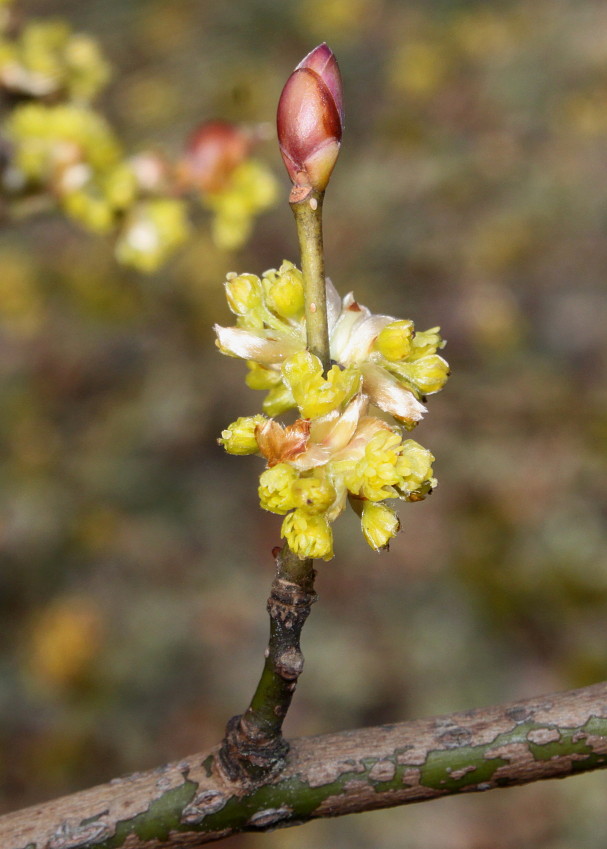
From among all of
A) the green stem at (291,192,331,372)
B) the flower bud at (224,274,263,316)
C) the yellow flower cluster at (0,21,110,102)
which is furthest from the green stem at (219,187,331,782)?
the yellow flower cluster at (0,21,110,102)

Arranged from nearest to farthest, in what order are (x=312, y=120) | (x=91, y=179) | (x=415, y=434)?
(x=312, y=120)
(x=91, y=179)
(x=415, y=434)

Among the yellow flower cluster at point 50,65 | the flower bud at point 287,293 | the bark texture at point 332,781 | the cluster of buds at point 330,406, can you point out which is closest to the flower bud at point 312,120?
the cluster of buds at point 330,406

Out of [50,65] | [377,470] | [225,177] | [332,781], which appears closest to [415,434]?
[225,177]

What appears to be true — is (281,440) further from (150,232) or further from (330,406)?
(150,232)

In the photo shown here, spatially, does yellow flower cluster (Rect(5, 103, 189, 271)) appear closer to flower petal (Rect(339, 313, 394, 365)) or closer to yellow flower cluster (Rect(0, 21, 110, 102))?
yellow flower cluster (Rect(0, 21, 110, 102))

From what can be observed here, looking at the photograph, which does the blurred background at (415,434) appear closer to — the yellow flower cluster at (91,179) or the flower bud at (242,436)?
the yellow flower cluster at (91,179)

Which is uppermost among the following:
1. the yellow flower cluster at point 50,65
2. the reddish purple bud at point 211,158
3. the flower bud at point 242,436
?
the yellow flower cluster at point 50,65

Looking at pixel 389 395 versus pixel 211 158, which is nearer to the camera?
pixel 389 395
